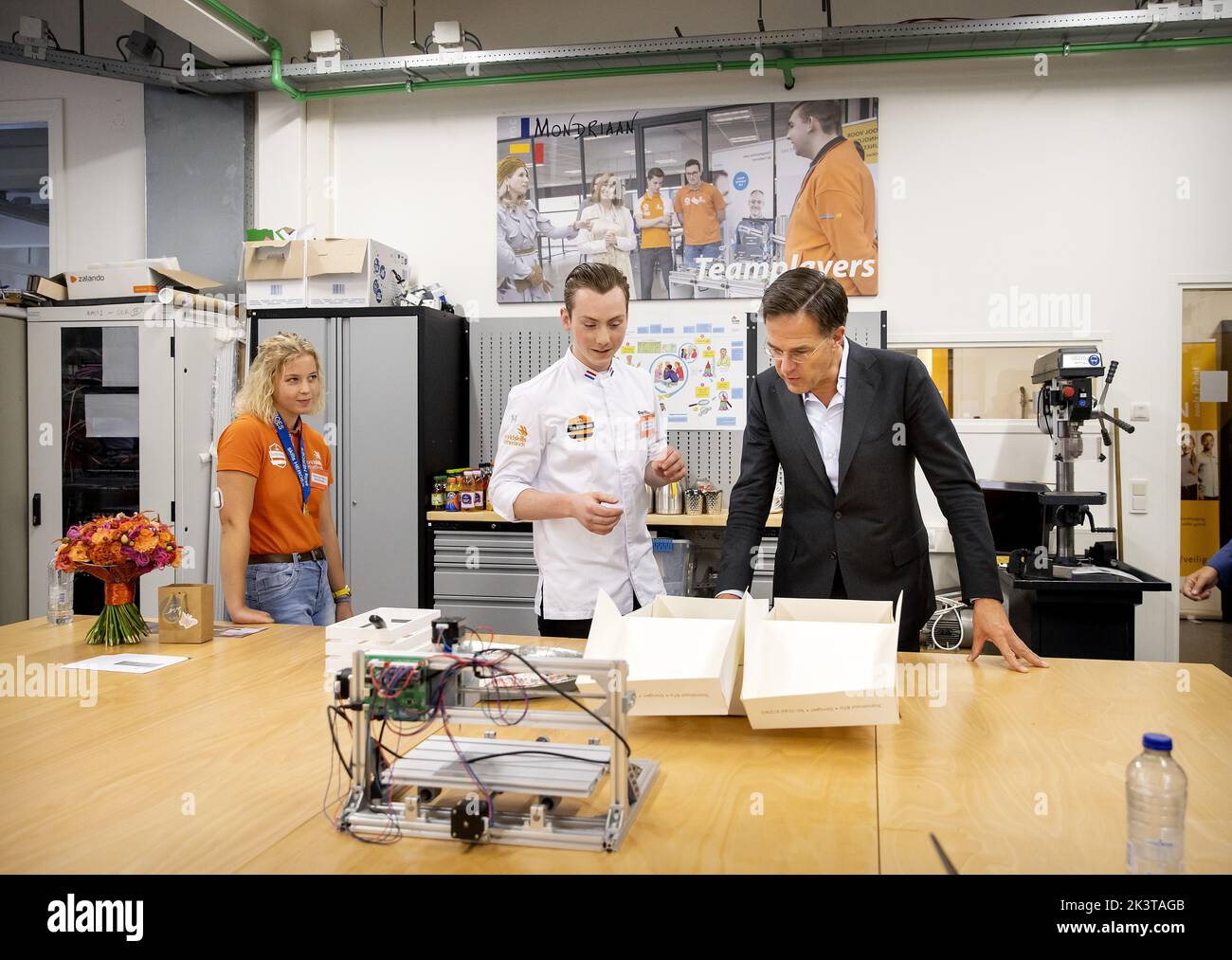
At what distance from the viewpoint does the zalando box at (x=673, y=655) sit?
5.24 ft

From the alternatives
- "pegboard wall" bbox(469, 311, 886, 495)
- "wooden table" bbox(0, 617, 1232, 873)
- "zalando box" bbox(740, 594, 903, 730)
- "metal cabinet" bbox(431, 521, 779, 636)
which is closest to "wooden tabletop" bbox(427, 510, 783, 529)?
"metal cabinet" bbox(431, 521, 779, 636)

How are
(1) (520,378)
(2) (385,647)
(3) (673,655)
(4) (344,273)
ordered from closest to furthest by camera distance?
(3) (673,655), (2) (385,647), (4) (344,273), (1) (520,378)

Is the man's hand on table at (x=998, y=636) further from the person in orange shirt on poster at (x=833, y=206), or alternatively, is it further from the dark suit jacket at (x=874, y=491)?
the person in orange shirt on poster at (x=833, y=206)

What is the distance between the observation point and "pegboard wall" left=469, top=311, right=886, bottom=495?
4.86 metres

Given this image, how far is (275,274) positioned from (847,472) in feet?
11.8

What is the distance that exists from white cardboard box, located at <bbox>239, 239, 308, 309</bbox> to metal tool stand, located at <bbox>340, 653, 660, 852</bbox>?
382 centimetres

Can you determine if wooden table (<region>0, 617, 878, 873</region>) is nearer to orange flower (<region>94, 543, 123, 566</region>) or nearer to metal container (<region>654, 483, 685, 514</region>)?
orange flower (<region>94, 543, 123, 566</region>)

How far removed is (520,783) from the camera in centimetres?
128

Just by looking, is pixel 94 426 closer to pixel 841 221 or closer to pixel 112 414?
pixel 112 414

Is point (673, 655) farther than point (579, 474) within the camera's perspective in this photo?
No

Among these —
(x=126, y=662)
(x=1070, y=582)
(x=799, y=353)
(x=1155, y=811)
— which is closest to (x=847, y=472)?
(x=799, y=353)

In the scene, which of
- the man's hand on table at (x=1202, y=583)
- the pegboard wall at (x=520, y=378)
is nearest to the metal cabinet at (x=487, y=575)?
the pegboard wall at (x=520, y=378)

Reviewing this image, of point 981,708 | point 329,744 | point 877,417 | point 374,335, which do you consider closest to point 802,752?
point 981,708

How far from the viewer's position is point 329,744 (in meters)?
1.62
